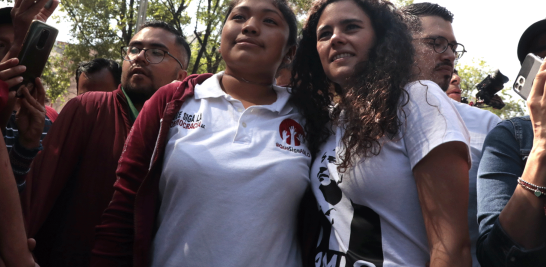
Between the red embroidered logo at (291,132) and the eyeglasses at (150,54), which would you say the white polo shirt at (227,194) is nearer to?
the red embroidered logo at (291,132)

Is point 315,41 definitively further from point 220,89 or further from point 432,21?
point 432,21

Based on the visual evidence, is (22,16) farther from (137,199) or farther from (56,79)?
(56,79)

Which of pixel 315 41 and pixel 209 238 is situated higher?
pixel 315 41

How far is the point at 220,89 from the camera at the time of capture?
237cm

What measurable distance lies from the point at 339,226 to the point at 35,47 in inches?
61.1

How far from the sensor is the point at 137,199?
2.06 meters

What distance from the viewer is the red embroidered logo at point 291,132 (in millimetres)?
2262

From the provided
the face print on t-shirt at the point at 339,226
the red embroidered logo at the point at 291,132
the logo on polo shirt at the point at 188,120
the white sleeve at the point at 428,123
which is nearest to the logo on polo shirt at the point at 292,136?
the red embroidered logo at the point at 291,132

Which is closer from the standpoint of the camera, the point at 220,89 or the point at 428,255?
the point at 428,255

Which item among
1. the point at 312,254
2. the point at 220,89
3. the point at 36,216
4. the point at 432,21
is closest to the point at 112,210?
the point at 36,216

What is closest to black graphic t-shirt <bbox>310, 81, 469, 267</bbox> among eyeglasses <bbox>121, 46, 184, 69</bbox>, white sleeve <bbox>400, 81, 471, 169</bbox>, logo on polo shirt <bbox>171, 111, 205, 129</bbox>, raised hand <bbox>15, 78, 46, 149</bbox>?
white sleeve <bbox>400, 81, 471, 169</bbox>

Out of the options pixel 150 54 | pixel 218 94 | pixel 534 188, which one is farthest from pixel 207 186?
pixel 150 54

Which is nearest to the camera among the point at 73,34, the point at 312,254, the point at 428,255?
the point at 428,255

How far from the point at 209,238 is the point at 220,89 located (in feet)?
2.56
